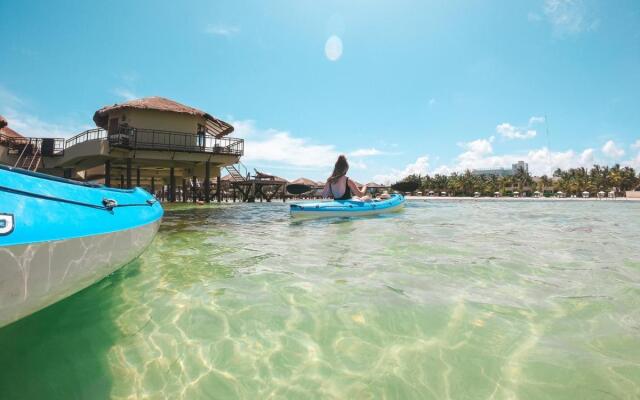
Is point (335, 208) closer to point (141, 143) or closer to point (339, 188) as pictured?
point (339, 188)

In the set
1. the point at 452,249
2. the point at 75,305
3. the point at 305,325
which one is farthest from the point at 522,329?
the point at 75,305

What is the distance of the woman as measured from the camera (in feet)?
42.5

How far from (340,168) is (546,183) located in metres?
83.6

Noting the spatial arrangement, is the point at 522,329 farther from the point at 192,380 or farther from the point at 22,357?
the point at 22,357

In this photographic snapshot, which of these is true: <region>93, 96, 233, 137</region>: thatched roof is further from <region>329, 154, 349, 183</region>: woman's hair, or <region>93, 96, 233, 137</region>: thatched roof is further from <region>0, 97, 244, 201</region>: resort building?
<region>329, 154, 349, 183</region>: woman's hair

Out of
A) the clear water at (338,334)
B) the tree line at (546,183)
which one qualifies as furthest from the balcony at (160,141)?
the tree line at (546,183)

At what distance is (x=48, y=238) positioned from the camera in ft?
7.36

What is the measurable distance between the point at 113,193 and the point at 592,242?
983cm

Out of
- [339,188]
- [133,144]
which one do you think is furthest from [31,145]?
[339,188]

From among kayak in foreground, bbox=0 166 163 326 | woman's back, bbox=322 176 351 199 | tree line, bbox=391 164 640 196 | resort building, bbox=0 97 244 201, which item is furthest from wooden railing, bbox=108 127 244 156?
tree line, bbox=391 164 640 196

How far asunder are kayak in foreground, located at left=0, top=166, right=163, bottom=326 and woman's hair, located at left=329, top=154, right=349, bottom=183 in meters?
9.96

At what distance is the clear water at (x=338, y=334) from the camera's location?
2121 millimetres

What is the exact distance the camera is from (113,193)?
13.0 feet

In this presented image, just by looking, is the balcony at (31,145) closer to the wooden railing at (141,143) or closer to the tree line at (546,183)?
the wooden railing at (141,143)
